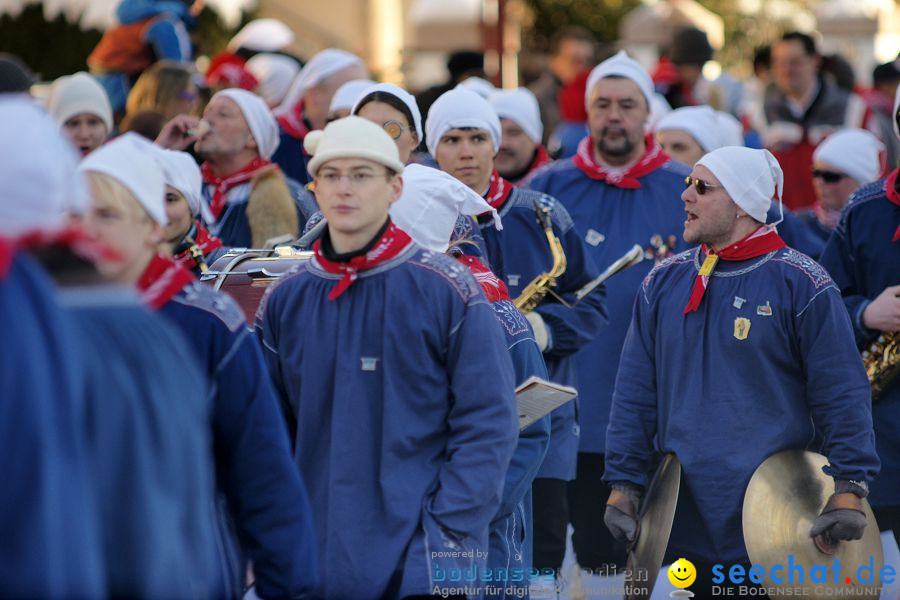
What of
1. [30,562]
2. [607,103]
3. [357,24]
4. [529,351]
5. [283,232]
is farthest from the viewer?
[357,24]

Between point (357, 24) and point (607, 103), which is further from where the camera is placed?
point (357, 24)

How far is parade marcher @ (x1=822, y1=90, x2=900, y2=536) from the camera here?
739 cm

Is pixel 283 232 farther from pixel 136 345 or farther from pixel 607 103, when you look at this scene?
pixel 136 345

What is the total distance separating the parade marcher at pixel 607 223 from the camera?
27.3 feet

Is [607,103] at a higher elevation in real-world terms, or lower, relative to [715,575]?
higher

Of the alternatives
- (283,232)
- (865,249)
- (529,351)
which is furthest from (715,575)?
(283,232)

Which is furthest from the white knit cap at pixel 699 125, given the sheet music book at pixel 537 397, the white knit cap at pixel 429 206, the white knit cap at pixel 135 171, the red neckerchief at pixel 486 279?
the white knit cap at pixel 135 171

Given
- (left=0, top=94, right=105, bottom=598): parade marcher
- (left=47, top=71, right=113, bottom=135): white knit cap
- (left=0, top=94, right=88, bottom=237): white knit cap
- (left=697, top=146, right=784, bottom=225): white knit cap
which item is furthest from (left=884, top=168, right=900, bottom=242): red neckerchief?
(left=0, top=94, right=105, bottom=598): parade marcher

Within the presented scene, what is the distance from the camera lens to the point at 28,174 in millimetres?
3137

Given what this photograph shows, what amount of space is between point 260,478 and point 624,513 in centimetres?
277

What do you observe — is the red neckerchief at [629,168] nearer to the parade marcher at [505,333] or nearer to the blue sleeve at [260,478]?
the parade marcher at [505,333]

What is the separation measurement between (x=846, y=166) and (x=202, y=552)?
717cm

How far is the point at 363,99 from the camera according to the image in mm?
7562

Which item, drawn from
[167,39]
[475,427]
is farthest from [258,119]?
[475,427]
